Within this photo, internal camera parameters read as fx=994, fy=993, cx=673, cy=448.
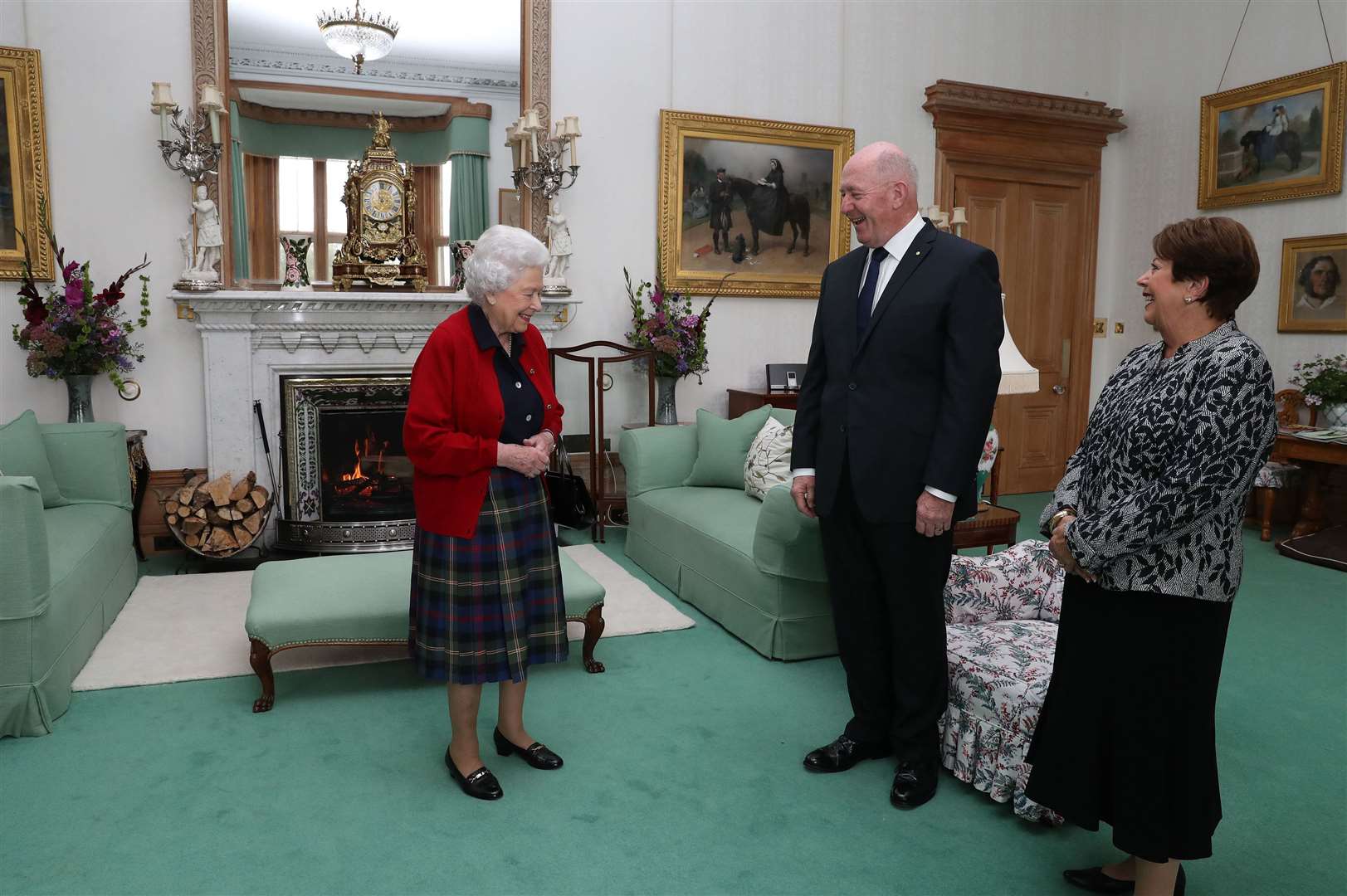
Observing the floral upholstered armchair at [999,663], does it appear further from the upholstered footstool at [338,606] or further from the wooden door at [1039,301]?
the wooden door at [1039,301]

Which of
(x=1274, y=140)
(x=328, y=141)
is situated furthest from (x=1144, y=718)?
(x=1274, y=140)

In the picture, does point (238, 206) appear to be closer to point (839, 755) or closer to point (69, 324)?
point (69, 324)

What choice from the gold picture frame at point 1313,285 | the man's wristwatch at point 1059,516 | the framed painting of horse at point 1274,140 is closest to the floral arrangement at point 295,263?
the man's wristwatch at point 1059,516

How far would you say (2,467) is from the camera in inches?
161

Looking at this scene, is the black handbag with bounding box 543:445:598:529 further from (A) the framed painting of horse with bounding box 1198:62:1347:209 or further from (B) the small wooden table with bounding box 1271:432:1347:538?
(A) the framed painting of horse with bounding box 1198:62:1347:209

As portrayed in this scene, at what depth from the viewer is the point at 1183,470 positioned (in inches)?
72.4

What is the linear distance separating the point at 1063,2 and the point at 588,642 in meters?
6.30

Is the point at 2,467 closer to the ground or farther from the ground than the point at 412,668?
farther from the ground

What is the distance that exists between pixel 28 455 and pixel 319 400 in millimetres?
1572

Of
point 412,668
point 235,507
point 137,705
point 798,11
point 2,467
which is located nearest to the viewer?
point 137,705

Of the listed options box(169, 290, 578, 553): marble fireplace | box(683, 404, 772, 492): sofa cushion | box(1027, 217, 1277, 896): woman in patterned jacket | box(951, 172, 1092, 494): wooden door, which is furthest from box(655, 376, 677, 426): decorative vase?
box(1027, 217, 1277, 896): woman in patterned jacket

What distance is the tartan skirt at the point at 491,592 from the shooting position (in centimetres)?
259

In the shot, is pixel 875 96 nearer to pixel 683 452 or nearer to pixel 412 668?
pixel 683 452

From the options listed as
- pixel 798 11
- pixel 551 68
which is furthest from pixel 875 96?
pixel 551 68
